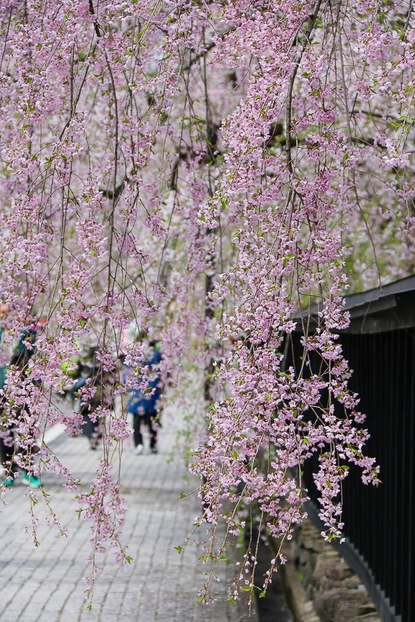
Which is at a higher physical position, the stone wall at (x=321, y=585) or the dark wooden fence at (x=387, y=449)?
the dark wooden fence at (x=387, y=449)

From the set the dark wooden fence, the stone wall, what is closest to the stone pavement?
the stone wall

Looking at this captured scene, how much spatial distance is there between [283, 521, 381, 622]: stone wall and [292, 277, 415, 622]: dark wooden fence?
99 mm

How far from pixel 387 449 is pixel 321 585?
153 cm

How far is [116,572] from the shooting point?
973 cm

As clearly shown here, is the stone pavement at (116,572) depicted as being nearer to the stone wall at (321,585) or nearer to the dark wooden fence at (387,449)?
the stone wall at (321,585)

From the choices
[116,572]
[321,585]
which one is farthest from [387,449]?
[116,572]

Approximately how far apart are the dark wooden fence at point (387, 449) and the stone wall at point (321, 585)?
10cm

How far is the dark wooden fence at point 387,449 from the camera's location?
19.1ft

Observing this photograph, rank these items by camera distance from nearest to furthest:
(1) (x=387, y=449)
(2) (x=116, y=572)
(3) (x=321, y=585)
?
(1) (x=387, y=449) < (3) (x=321, y=585) < (2) (x=116, y=572)

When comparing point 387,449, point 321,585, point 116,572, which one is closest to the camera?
point 387,449

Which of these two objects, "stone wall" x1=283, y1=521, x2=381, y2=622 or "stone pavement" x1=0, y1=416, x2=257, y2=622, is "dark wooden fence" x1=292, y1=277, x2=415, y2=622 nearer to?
"stone wall" x1=283, y1=521, x2=381, y2=622

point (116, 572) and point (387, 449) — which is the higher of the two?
point (387, 449)

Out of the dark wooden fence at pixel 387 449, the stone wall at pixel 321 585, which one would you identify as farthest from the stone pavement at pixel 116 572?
the dark wooden fence at pixel 387 449

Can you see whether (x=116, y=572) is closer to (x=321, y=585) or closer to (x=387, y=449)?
(x=321, y=585)
